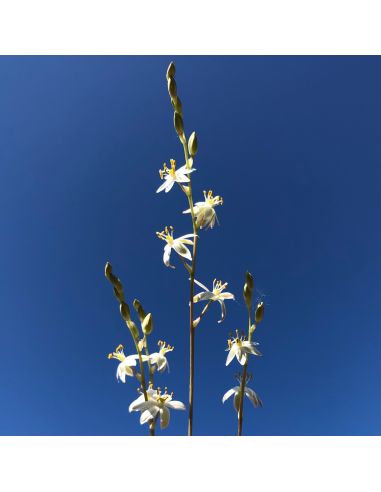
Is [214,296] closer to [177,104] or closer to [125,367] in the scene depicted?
[125,367]

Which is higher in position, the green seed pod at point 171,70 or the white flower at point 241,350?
the green seed pod at point 171,70

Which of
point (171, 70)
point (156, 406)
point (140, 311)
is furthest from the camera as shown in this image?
point (171, 70)

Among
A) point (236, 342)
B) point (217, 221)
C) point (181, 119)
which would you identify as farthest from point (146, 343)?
point (181, 119)

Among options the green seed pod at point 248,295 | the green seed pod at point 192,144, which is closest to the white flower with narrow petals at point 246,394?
the green seed pod at point 248,295

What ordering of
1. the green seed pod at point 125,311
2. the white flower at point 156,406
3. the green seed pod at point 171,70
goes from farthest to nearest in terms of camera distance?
1. the green seed pod at point 171,70
2. the green seed pod at point 125,311
3. the white flower at point 156,406

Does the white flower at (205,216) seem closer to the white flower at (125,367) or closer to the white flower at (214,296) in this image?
the white flower at (214,296)

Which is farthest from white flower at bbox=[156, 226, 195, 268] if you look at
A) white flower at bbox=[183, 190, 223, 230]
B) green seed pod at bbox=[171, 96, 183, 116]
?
green seed pod at bbox=[171, 96, 183, 116]

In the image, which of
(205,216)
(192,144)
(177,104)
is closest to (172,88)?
(177,104)
